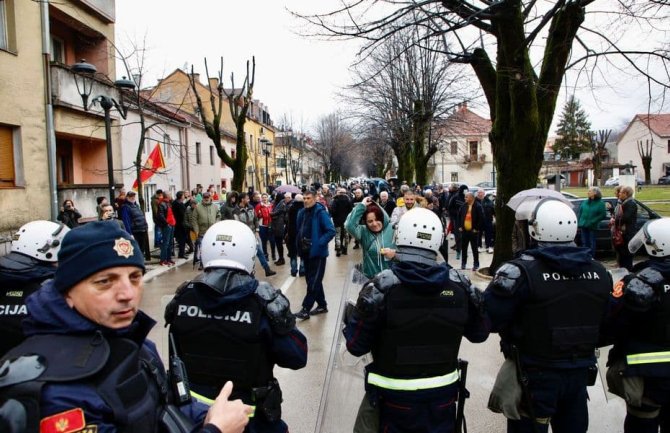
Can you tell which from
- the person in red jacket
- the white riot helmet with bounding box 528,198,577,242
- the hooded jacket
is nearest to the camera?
the white riot helmet with bounding box 528,198,577,242

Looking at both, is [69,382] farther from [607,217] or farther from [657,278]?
[607,217]

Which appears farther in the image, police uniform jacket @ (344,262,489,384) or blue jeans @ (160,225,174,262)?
blue jeans @ (160,225,174,262)

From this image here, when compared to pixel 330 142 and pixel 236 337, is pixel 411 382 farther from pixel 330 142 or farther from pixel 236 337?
pixel 330 142

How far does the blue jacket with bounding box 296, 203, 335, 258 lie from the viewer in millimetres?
7215

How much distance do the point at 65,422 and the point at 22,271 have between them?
7.02 ft

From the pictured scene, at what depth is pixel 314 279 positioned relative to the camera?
23.9 ft

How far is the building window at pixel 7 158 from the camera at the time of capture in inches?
458

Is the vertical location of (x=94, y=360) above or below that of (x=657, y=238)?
below

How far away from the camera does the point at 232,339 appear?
8.37 feet

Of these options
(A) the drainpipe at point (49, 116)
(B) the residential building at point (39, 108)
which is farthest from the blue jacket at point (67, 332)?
(A) the drainpipe at point (49, 116)

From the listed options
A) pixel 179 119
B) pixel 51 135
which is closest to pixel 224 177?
pixel 179 119

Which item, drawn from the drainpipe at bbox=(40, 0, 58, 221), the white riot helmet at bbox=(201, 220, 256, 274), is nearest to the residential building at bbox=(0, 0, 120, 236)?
the drainpipe at bbox=(40, 0, 58, 221)

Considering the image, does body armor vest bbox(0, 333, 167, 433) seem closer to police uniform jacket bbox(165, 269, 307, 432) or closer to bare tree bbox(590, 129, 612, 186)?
police uniform jacket bbox(165, 269, 307, 432)

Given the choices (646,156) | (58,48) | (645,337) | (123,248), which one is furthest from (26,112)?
(646,156)
